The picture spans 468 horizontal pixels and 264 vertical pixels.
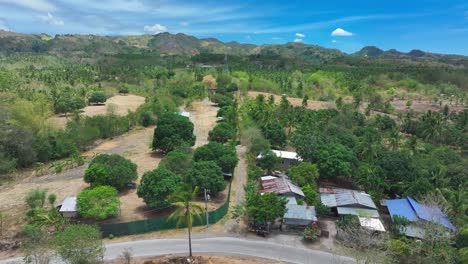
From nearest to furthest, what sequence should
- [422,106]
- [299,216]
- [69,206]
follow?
[299,216] < [69,206] < [422,106]

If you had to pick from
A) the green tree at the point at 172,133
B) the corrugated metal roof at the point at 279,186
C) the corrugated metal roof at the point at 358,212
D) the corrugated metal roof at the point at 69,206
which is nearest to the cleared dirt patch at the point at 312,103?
the green tree at the point at 172,133

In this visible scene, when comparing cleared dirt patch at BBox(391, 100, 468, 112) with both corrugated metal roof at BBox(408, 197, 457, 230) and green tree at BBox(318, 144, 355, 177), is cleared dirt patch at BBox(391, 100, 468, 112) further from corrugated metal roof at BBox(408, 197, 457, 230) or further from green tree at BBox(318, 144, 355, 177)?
corrugated metal roof at BBox(408, 197, 457, 230)

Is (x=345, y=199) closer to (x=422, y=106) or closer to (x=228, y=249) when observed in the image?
(x=228, y=249)

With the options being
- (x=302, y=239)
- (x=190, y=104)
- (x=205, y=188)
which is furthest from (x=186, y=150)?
(x=190, y=104)

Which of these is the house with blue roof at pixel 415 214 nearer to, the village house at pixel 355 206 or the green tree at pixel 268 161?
the village house at pixel 355 206

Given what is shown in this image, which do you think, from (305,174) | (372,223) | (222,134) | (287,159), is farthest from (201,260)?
(222,134)

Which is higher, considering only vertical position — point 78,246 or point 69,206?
point 78,246

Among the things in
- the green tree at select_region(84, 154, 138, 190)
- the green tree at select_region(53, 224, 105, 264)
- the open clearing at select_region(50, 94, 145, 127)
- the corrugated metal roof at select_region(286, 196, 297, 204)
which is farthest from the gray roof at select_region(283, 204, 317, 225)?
the open clearing at select_region(50, 94, 145, 127)
